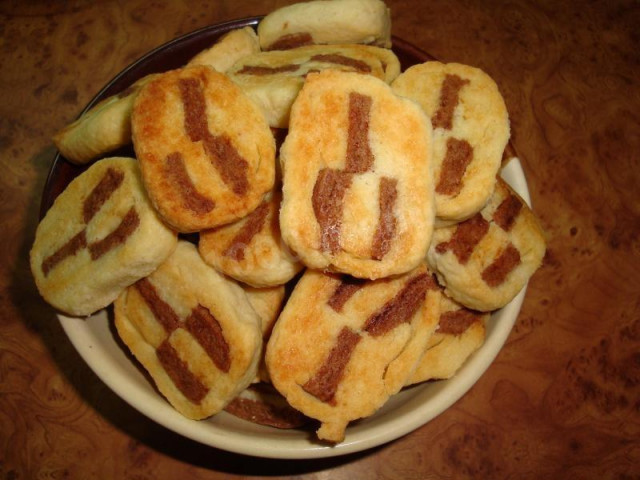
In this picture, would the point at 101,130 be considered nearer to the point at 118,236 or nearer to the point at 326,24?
the point at 118,236

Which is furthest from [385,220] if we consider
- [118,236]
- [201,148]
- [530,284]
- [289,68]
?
[530,284]

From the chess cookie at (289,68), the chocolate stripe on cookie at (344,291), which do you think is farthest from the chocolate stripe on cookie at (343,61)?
the chocolate stripe on cookie at (344,291)

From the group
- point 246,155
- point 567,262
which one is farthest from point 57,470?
point 567,262

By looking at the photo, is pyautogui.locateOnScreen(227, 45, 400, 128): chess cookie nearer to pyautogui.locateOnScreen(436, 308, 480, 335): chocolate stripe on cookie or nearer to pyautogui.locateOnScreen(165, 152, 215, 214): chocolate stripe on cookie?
pyautogui.locateOnScreen(165, 152, 215, 214): chocolate stripe on cookie

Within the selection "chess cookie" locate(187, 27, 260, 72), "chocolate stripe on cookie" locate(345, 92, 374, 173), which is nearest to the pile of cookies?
"chocolate stripe on cookie" locate(345, 92, 374, 173)

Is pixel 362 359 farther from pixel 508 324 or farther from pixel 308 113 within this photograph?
pixel 308 113

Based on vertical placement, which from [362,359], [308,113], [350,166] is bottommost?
[362,359]

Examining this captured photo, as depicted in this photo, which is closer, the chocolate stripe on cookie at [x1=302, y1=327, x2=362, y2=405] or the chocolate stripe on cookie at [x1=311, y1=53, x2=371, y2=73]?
the chocolate stripe on cookie at [x1=302, y1=327, x2=362, y2=405]
